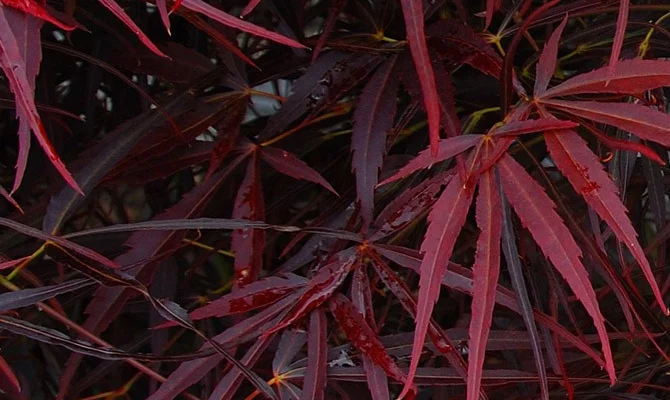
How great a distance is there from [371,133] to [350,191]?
10 centimetres

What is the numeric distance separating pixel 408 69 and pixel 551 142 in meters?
0.15

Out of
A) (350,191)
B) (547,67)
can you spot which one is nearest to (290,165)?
(350,191)

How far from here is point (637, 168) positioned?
2.59 feet

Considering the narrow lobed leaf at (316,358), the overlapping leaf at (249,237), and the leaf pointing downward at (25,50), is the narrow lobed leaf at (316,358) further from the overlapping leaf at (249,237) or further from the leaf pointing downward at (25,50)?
the leaf pointing downward at (25,50)

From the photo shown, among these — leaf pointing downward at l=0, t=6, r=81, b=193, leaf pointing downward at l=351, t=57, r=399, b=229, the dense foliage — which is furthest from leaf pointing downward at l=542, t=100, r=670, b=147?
leaf pointing downward at l=0, t=6, r=81, b=193

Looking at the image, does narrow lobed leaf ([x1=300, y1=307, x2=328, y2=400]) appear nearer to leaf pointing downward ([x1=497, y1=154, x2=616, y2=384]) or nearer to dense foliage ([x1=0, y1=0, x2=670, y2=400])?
dense foliage ([x1=0, y1=0, x2=670, y2=400])

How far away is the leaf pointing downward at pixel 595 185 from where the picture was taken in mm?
449

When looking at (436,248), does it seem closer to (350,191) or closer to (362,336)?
(362,336)

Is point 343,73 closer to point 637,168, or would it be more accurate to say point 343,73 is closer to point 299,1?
point 299,1

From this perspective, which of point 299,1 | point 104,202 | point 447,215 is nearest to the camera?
point 447,215

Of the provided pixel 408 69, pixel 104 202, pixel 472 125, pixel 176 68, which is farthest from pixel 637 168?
pixel 104 202

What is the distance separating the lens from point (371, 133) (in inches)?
23.0

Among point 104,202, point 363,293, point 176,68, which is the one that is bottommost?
point 104,202

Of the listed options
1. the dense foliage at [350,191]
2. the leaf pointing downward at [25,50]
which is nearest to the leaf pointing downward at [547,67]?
the dense foliage at [350,191]
